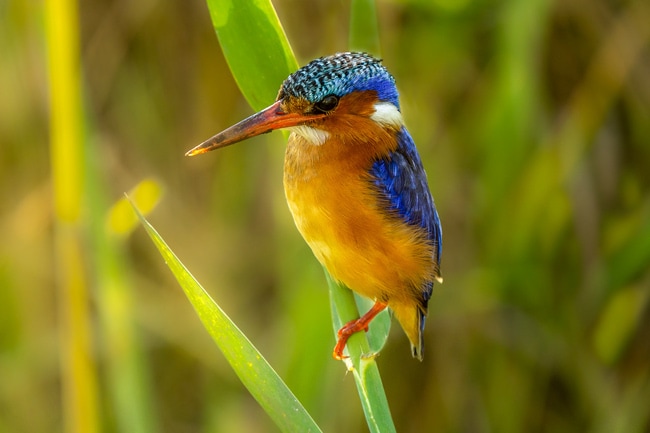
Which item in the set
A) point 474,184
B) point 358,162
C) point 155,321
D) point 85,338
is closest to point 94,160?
point 85,338

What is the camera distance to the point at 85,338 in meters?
1.59

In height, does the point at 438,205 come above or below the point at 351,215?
below

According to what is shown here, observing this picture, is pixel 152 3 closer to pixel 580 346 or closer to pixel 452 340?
pixel 452 340

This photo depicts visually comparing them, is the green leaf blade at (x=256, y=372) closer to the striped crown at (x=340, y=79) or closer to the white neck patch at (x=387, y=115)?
the striped crown at (x=340, y=79)

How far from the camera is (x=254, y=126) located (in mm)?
1386

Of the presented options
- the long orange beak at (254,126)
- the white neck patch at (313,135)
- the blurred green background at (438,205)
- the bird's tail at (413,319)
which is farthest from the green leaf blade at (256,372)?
the blurred green background at (438,205)

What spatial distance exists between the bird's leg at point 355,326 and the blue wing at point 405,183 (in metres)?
0.18

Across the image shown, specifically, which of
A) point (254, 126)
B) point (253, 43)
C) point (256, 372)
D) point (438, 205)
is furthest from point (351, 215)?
point (438, 205)

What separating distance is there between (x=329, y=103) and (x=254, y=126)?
22 cm

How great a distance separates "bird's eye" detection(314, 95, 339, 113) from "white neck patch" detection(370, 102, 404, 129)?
0.10m

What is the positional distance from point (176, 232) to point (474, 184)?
100 cm

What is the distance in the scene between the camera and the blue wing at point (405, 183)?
5.49ft

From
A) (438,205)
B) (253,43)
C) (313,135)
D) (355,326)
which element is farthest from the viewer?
(438,205)

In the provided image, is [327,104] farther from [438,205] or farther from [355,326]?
[438,205]
